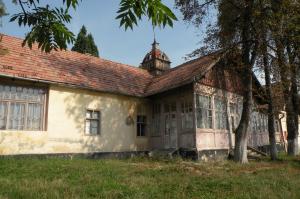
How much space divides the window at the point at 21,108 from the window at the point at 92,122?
254 cm

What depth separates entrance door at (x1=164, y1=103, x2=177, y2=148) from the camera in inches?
690

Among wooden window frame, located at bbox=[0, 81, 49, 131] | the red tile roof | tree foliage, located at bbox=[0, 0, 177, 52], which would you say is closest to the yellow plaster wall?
wooden window frame, located at bbox=[0, 81, 49, 131]

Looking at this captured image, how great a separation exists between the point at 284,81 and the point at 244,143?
3.95 m

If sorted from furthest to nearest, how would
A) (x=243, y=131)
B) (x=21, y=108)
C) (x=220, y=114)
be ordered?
1. (x=220, y=114)
2. (x=243, y=131)
3. (x=21, y=108)

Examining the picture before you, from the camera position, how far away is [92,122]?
1652 centimetres

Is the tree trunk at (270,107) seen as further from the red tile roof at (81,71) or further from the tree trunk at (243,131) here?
the red tile roof at (81,71)

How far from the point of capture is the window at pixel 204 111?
54.7ft

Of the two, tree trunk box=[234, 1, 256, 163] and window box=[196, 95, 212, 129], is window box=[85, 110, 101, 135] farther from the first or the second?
tree trunk box=[234, 1, 256, 163]

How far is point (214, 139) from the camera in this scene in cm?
1723

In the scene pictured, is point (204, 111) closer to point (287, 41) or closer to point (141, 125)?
point (141, 125)

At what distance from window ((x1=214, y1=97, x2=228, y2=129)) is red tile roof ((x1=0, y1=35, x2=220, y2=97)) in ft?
8.22

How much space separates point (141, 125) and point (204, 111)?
13.4ft

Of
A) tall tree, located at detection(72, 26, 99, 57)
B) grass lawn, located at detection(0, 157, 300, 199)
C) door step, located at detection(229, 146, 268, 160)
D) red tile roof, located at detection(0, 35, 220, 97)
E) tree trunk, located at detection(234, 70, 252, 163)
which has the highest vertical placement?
tall tree, located at detection(72, 26, 99, 57)

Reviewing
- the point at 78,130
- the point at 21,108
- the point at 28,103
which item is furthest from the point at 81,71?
the point at 21,108
